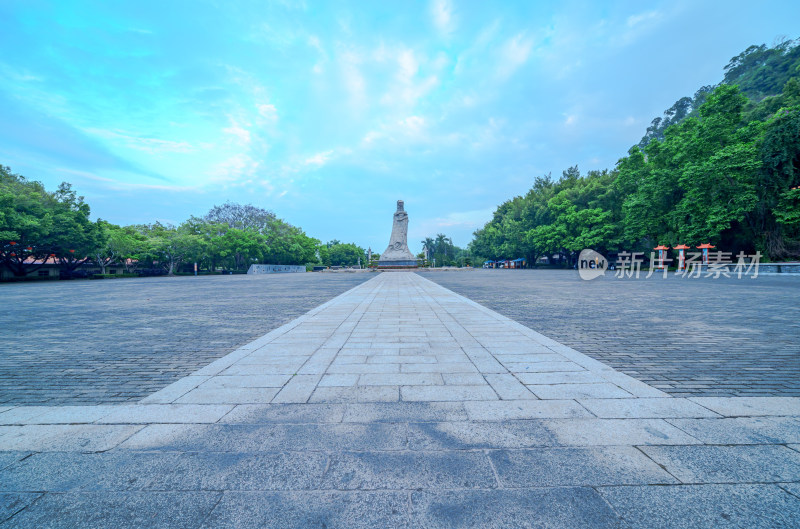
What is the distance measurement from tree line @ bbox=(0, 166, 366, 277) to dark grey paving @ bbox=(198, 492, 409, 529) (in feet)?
103

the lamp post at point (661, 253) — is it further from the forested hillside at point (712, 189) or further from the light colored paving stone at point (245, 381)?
the light colored paving stone at point (245, 381)

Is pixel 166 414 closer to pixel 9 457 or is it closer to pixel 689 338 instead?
pixel 9 457

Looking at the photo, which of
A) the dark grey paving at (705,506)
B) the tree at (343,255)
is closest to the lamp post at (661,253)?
the dark grey paving at (705,506)

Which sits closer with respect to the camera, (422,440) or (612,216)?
(422,440)

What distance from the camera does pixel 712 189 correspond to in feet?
85.1

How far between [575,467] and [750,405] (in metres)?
2.16

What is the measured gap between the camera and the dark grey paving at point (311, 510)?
66.4 inches

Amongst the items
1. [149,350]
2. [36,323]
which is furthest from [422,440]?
[36,323]

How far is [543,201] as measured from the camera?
53281mm

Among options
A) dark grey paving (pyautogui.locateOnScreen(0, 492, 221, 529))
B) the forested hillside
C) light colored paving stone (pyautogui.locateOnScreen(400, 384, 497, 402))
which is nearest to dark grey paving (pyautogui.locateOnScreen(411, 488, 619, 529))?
dark grey paving (pyautogui.locateOnScreen(0, 492, 221, 529))

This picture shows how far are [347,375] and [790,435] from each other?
3751 millimetres

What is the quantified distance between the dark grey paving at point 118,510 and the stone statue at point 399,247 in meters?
46.6

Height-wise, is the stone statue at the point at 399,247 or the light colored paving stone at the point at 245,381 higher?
the stone statue at the point at 399,247

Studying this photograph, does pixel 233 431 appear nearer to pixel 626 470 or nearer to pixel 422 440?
pixel 422 440
